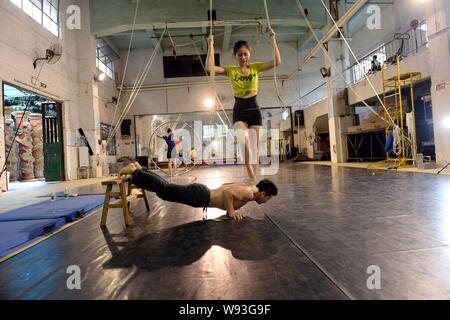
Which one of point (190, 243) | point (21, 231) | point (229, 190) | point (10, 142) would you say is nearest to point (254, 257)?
point (190, 243)

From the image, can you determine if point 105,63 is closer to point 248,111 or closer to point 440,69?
point 248,111

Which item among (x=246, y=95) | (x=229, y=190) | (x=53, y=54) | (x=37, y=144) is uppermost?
(x=53, y=54)

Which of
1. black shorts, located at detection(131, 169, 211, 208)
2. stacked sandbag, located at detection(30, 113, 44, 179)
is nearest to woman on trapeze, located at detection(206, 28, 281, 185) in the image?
black shorts, located at detection(131, 169, 211, 208)

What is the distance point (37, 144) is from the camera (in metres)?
10.7

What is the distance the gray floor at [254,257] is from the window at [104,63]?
11.4 meters

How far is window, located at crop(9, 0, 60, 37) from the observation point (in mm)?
6498

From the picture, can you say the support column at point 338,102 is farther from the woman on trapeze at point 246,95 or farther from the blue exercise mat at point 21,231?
the blue exercise mat at point 21,231

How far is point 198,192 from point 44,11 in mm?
8708

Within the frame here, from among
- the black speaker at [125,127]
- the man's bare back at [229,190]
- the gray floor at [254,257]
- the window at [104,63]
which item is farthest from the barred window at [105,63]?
the man's bare back at [229,190]

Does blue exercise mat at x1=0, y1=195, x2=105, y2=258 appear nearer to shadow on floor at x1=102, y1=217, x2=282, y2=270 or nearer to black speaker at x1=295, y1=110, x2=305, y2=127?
shadow on floor at x1=102, y1=217, x2=282, y2=270
